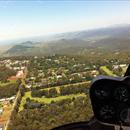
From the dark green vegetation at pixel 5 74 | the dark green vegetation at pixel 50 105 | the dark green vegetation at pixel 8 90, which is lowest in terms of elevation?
the dark green vegetation at pixel 5 74

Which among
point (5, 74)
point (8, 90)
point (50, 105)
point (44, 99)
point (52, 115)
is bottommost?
point (5, 74)

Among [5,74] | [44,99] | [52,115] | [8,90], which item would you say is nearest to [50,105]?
[52,115]

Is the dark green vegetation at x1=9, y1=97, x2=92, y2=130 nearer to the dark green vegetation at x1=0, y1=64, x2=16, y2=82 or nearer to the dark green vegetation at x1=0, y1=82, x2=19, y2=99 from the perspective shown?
the dark green vegetation at x1=0, y1=82, x2=19, y2=99

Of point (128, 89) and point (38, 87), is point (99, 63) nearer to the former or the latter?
point (38, 87)

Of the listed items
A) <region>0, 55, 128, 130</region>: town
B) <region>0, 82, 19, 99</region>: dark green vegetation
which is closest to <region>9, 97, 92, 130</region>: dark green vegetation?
<region>0, 55, 128, 130</region>: town

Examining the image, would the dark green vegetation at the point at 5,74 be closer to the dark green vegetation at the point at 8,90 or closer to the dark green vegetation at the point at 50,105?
the dark green vegetation at the point at 50,105

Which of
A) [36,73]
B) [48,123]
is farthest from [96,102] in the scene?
[36,73]

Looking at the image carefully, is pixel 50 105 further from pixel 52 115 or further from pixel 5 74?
pixel 5 74

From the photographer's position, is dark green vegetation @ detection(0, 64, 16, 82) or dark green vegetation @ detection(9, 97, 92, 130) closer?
dark green vegetation @ detection(9, 97, 92, 130)

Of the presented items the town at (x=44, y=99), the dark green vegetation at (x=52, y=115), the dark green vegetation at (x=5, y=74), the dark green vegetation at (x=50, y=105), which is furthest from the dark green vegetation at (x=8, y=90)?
the dark green vegetation at (x=52, y=115)

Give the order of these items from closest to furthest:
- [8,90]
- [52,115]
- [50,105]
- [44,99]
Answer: [52,115] → [50,105] → [44,99] → [8,90]

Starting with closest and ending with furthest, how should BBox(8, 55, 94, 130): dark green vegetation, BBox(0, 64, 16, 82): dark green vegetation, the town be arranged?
BBox(8, 55, 94, 130): dark green vegetation → the town → BBox(0, 64, 16, 82): dark green vegetation

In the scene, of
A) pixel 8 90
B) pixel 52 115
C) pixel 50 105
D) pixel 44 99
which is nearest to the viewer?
pixel 52 115
